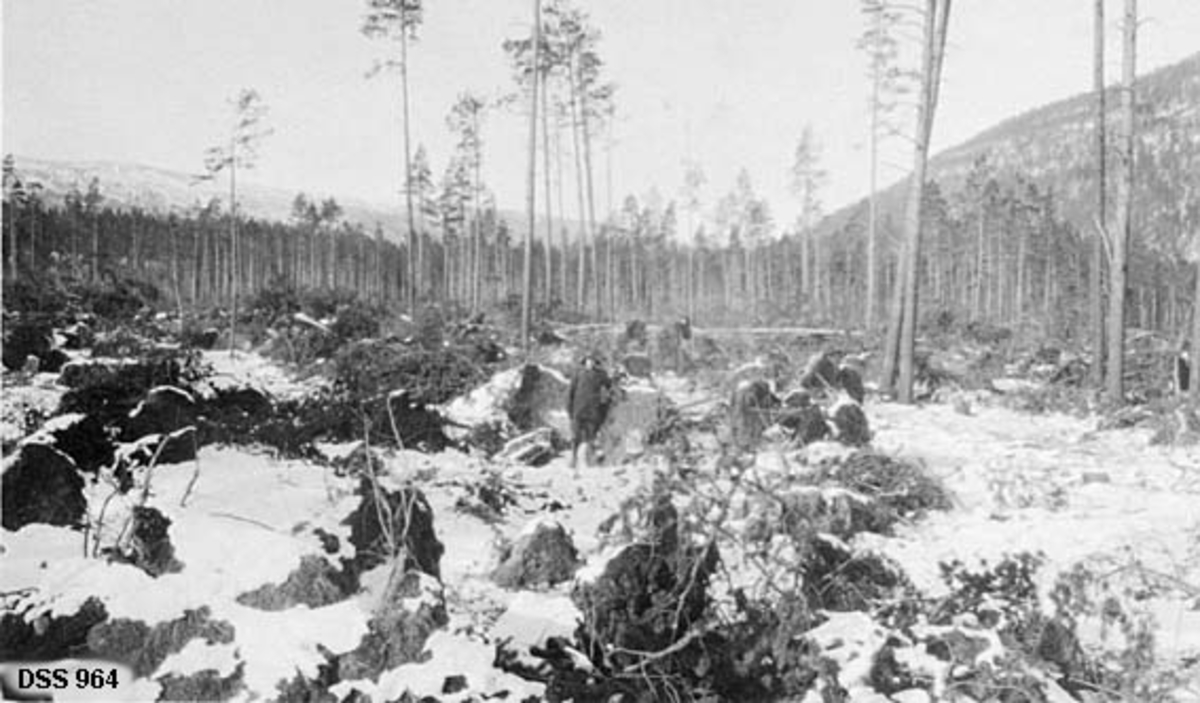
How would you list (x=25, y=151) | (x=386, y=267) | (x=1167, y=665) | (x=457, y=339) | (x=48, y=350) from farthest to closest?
(x=386, y=267)
(x=457, y=339)
(x=48, y=350)
(x=25, y=151)
(x=1167, y=665)

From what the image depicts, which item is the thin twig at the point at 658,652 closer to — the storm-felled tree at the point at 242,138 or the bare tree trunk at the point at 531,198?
the bare tree trunk at the point at 531,198

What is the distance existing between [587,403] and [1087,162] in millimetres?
166414

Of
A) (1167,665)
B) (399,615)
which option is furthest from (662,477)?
(1167,665)

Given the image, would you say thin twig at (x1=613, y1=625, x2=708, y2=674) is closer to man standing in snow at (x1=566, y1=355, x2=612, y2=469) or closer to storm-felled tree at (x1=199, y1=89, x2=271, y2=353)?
man standing in snow at (x1=566, y1=355, x2=612, y2=469)

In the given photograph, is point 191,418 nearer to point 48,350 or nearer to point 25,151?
point 25,151

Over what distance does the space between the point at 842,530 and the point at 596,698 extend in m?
2.75

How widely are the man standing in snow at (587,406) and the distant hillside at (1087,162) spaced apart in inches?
2699

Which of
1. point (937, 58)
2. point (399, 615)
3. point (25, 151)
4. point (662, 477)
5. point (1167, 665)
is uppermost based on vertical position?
point (937, 58)

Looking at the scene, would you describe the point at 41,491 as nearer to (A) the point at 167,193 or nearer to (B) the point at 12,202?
(B) the point at 12,202

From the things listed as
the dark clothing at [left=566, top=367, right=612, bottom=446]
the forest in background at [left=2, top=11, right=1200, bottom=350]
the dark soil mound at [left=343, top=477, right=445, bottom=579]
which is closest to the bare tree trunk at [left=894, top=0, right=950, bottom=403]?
the dark clothing at [left=566, top=367, right=612, bottom=446]

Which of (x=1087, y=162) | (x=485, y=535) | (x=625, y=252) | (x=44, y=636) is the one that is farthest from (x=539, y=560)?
(x=1087, y=162)

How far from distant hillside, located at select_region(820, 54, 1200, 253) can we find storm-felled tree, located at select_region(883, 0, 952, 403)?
6246cm

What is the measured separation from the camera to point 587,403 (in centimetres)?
819

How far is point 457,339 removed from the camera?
15297 millimetres
